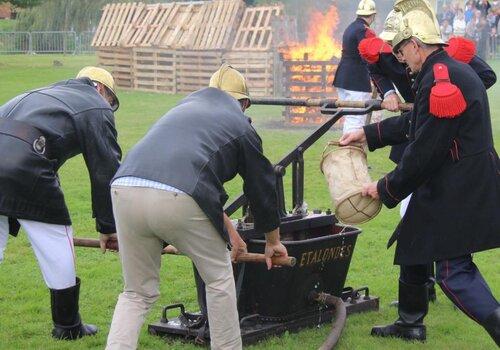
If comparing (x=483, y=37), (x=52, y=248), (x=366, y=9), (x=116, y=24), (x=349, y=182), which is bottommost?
(x=116, y=24)

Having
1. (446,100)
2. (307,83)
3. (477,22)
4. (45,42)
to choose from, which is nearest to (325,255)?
(446,100)

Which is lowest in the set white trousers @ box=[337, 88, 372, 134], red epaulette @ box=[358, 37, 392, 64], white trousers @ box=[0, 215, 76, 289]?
white trousers @ box=[337, 88, 372, 134]

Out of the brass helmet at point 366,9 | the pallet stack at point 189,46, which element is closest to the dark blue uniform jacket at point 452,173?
the brass helmet at point 366,9

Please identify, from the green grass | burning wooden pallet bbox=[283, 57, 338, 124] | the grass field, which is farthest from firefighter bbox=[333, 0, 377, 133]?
Result: the green grass

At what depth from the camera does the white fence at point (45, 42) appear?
1577 inches

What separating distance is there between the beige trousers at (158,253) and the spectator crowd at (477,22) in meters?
26.3

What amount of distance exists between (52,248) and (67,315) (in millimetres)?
585

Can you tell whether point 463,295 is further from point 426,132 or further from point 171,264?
point 171,264

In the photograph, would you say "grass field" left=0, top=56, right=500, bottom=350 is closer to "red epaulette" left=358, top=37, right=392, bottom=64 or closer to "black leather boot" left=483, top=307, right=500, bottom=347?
"black leather boot" left=483, top=307, right=500, bottom=347

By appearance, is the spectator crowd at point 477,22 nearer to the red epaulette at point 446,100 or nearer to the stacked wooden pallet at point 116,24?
the stacked wooden pallet at point 116,24

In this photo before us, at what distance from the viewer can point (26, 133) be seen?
5.91 m

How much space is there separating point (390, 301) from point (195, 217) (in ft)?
9.69

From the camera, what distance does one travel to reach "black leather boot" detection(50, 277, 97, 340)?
6.31m

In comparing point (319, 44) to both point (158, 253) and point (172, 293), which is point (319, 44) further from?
point (158, 253)
